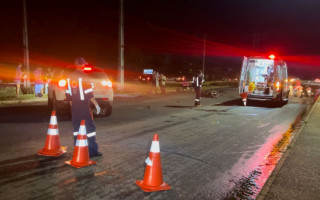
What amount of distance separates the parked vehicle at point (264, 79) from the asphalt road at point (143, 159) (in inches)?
218

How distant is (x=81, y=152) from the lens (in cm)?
520

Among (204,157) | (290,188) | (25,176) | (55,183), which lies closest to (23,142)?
(25,176)

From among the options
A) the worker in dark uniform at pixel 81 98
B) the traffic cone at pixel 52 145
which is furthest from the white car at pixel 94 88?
the worker in dark uniform at pixel 81 98

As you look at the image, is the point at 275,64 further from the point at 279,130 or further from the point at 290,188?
the point at 290,188

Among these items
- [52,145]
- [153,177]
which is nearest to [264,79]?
[52,145]

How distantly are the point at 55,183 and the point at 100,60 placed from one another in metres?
45.8

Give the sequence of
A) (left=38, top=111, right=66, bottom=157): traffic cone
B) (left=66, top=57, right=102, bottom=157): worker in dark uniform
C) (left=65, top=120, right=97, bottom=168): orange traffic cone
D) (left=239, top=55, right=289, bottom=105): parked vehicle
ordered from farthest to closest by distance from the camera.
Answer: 1. (left=239, top=55, right=289, bottom=105): parked vehicle
2. (left=38, top=111, right=66, bottom=157): traffic cone
3. (left=66, top=57, right=102, bottom=157): worker in dark uniform
4. (left=65, top=120, right=97, bottom=168): orange traffic cone

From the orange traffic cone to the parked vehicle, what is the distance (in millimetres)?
12282

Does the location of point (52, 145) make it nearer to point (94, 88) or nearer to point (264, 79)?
point (94, 88)

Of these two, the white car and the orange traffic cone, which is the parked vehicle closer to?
the white car

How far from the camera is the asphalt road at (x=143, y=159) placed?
4277mm

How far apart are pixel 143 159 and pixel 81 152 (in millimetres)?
1170

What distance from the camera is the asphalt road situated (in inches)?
168

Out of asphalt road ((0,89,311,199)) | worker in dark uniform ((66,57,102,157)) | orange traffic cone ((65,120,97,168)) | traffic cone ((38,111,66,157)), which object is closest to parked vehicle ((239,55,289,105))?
asphalt road ((0,89,311,199))
